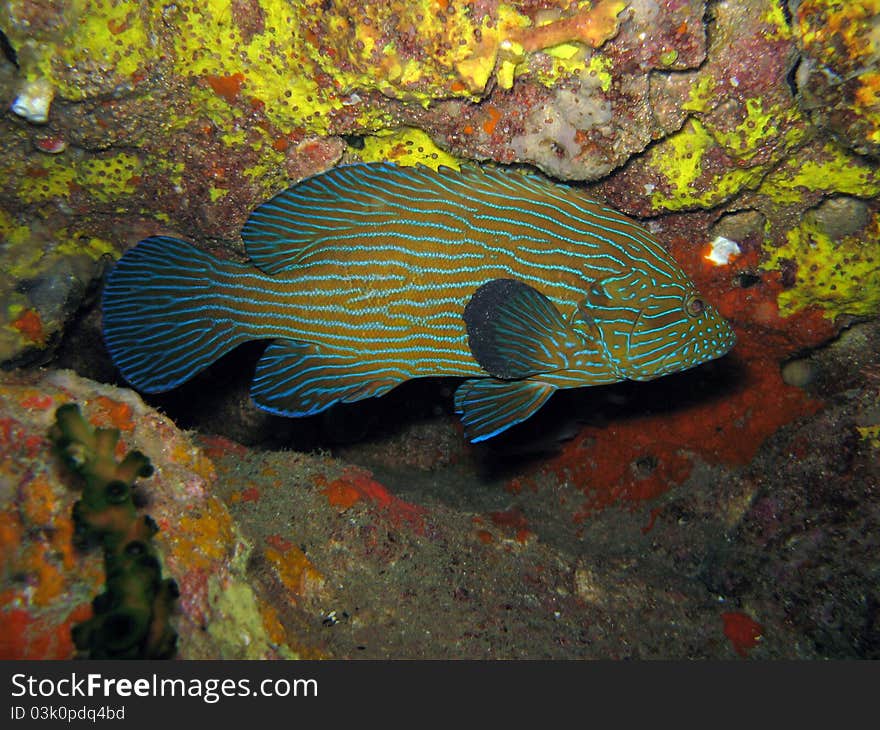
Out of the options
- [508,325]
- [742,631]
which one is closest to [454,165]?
[508,325]

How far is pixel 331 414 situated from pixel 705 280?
4145mm

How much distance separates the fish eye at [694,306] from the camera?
3455 millimetres

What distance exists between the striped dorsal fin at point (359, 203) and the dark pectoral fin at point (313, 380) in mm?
619

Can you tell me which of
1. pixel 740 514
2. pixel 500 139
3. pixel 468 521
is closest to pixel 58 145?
pixel 500 139

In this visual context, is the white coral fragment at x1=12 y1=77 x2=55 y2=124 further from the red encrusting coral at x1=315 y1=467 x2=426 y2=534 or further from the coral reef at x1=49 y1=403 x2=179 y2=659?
the red encrusting coral at x1=315 y1=467 x2=426 y2=534

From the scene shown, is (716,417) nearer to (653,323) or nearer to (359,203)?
(653,323)

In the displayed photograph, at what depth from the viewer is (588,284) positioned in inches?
136

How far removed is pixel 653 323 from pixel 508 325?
96cm

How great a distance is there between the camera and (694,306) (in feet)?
11.4

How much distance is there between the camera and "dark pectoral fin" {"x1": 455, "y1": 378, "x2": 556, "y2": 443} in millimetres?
3545

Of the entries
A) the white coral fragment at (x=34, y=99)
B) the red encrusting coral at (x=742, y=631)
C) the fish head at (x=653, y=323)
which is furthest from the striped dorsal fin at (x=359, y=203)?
the red encrusting coral at (x=742, y=631)

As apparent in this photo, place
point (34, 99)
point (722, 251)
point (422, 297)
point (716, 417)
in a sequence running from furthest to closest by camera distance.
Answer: point (716, 417) < point (722, 251) < point (34, 99) < point (422, 297)

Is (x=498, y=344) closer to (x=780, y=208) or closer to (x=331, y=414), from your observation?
(x=780, y=208)

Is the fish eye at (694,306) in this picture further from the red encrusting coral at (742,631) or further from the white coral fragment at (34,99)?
the white coral fragment at (34,99)
